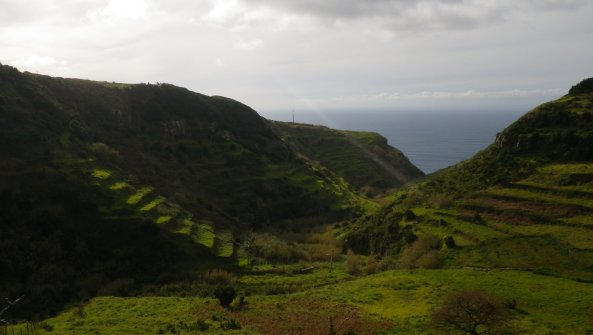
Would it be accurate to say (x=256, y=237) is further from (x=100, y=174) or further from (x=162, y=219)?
(x=100, y=174)

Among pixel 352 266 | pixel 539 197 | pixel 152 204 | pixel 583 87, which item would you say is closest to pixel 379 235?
pixel 352 266

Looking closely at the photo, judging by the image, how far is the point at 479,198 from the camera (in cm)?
6094

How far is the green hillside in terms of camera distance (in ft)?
458

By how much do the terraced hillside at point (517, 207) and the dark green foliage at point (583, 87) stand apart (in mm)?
625

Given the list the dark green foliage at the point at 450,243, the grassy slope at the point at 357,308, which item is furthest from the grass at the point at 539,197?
the grassy slope at the point at 357,308

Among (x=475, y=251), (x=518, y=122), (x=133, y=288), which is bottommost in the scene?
(x=133, y=288)

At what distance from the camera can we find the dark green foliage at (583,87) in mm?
77750

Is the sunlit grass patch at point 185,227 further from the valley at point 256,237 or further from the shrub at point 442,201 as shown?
the shrub at point 442,201

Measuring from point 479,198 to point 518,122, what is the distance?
20567 millimetres

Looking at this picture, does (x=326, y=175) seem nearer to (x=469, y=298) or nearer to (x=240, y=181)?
(x=240, y=181)

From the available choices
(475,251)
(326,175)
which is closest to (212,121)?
Result: (326,175)

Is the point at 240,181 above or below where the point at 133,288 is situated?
above

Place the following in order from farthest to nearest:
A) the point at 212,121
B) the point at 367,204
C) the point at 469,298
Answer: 1. the point at 212,121
2. the point at 367,204
3. the point at 469,298

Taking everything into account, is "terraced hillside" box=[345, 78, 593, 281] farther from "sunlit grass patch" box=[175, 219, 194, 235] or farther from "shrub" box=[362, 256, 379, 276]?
"sunlit grass patch" box=[175, 219, 194, 235]
